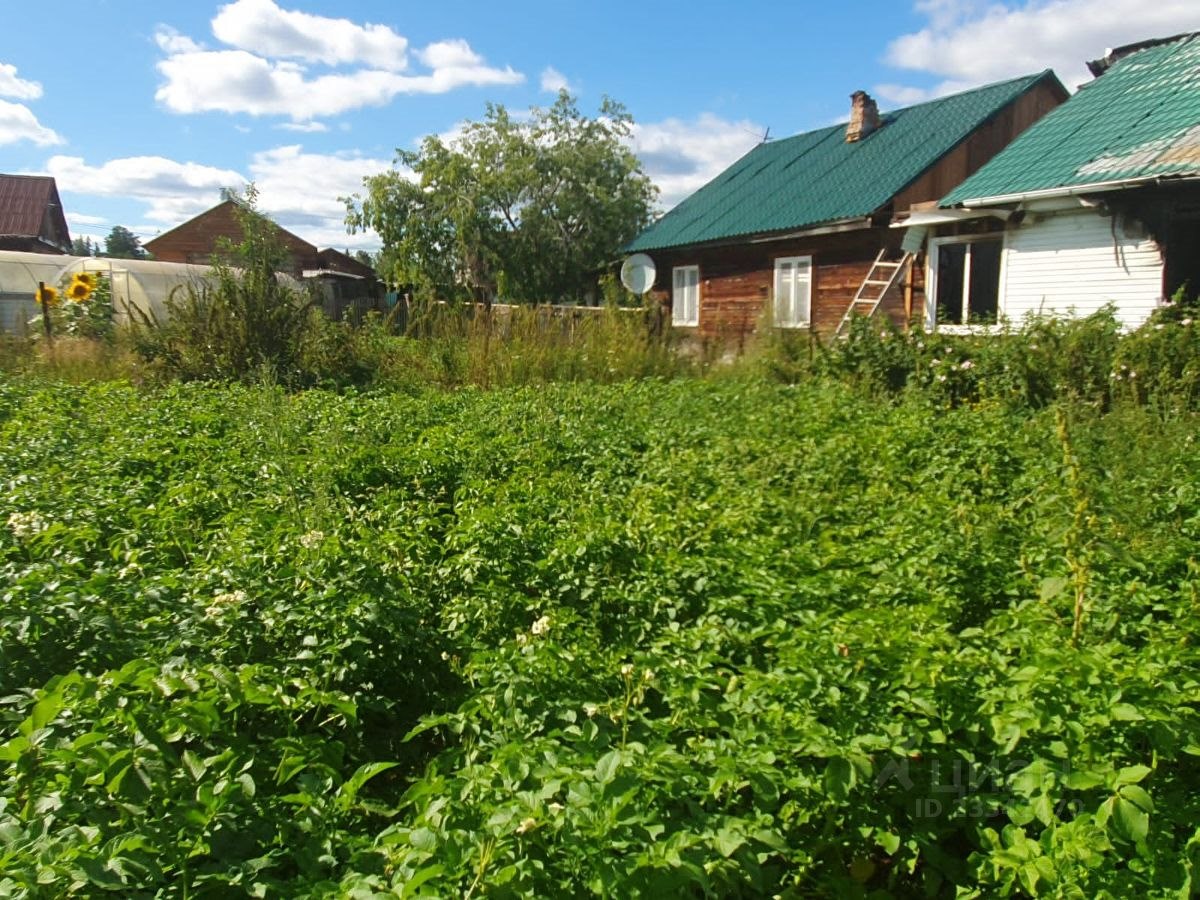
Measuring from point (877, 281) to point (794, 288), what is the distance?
8.26ft

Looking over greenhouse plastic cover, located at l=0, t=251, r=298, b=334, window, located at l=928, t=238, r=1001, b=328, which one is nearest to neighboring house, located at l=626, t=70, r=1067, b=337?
window, located at l=928, t=238, r=1001, b=328

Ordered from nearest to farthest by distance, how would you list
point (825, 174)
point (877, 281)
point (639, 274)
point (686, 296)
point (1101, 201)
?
point (1101, 201) < point (877, 281) < point (825, 174) < point (686, 296) < point (639, 274)

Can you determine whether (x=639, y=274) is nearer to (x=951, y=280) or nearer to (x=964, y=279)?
(x=951, y=280)

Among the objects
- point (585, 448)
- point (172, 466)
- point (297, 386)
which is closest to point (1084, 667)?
point (585, 448)

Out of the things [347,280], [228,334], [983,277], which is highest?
[347,280]

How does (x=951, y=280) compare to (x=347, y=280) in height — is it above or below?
below

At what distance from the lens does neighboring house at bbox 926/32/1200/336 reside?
9.72 m

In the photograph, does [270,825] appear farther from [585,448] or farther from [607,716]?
[585,448]

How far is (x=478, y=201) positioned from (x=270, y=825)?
25690 millimetres

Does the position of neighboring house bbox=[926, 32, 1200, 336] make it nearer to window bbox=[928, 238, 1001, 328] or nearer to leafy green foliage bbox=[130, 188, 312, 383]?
window bbox=[928, 238, 1001, 328]

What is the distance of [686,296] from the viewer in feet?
64.9

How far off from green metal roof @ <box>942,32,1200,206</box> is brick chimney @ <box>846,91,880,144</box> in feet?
16.7

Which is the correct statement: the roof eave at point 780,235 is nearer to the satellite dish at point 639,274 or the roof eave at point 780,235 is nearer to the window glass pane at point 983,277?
the satellite dish at point 639,274

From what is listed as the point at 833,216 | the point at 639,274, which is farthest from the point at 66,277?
the point at 833,216
